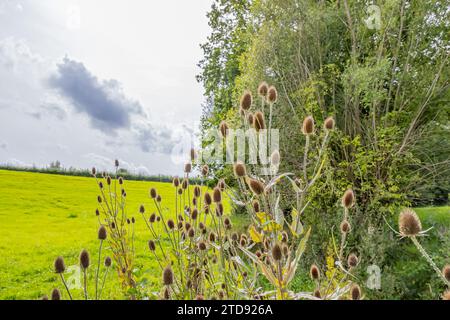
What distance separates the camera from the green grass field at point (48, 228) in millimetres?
6359

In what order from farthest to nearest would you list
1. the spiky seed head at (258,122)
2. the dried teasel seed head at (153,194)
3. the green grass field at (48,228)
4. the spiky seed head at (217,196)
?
the green grass field at (48,228)
the dried teasel seed head at (153,194)
the spiky seed head at (217,196)
the spiky seed head at (258,122)

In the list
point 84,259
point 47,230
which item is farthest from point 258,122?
point 47,230

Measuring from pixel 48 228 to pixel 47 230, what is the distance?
531 mm

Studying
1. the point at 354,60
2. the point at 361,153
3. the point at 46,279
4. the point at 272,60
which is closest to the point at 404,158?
the point at 361,153

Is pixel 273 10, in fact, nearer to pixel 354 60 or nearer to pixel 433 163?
pixel 354 60

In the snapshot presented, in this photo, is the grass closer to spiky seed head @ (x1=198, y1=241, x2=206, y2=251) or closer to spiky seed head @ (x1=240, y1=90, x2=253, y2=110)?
spiky seed head @ (x1=198, y1=241, x2=206, y2=251)

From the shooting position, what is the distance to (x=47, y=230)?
12.2 meters

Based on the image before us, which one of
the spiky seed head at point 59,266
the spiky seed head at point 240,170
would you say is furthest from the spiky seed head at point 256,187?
the spiky seed head at point 59,266

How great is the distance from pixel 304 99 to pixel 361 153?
1351 mm

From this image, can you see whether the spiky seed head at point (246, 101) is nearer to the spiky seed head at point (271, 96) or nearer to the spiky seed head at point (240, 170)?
the spiky seed head at point (271, 96)

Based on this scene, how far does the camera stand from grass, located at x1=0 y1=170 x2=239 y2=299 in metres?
6.20

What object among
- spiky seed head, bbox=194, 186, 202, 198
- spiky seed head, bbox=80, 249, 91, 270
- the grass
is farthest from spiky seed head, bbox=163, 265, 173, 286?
spiky seed head, bbox=194, 186, 202, 198

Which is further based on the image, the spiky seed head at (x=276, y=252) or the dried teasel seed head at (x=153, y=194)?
the dried teasel seed head at (x=153, y=194)
